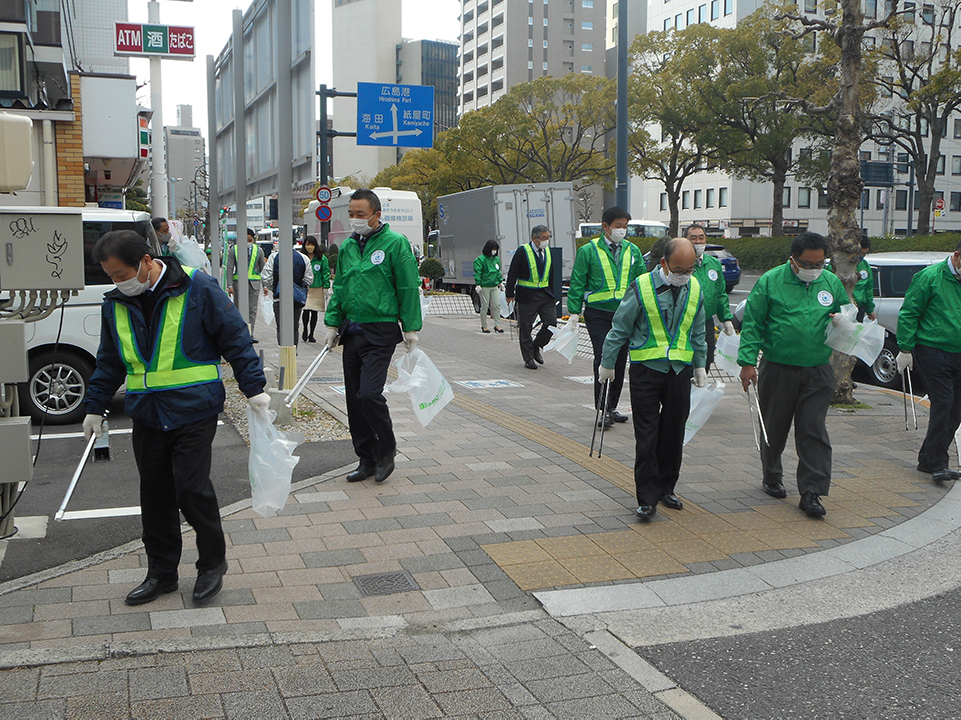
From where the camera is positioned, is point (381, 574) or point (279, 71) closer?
point (381, 574)

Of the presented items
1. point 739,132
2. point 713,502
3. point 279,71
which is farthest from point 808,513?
point 739,132

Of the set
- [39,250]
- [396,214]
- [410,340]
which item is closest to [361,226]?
[410,340]

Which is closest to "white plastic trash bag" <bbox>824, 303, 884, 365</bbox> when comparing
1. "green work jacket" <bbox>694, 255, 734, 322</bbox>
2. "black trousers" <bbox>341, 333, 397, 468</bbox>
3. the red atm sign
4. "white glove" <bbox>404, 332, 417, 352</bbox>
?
"green work jacket" <bbox>694, 255, 734, 322</bbox>

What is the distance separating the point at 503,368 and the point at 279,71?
5.73m

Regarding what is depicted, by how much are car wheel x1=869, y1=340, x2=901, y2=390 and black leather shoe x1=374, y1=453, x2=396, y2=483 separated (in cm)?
730

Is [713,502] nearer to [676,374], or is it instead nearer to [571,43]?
[676,374]

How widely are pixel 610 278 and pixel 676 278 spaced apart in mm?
2956

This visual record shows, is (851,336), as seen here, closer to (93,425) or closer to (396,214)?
(93,425)

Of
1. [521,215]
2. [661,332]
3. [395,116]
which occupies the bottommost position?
[661,332]

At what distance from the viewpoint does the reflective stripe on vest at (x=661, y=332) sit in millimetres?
5715

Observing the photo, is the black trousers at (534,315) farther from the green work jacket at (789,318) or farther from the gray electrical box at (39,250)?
the gray electrical box at (39,250)

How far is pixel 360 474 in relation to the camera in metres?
6.53

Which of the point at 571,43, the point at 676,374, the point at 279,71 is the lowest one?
the point at 676,374

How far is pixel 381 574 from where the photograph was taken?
479 centimetres
